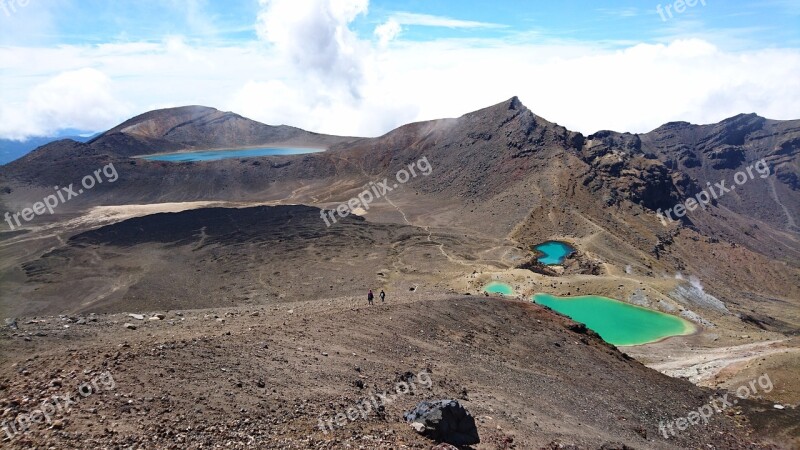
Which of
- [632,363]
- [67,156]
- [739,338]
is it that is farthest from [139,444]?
[67,156]

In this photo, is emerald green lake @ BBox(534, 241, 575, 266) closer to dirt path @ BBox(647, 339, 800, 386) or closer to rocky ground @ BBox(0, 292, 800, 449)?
dirt path @ BBox(647, 339, 800, 386)

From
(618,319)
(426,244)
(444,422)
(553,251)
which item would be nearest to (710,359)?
(618,319)

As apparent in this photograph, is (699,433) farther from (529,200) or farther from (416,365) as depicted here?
(529,200)

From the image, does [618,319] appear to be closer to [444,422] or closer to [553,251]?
[553,251]

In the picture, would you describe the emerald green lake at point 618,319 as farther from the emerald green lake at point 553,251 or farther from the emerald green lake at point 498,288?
the emerald green lake at point 553,251

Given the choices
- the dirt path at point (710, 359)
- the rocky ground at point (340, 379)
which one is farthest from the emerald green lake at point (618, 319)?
the rocky ground at point (340, 379)
